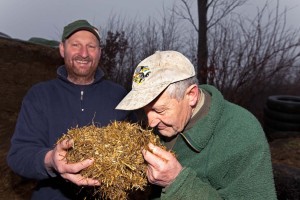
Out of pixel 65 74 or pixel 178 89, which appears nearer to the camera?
pixel 178 89

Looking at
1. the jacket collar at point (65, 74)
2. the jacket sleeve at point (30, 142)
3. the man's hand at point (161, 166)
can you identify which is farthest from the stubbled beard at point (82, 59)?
the man's hand at point (161, 166)

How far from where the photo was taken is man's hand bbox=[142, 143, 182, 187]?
2189 millimetres

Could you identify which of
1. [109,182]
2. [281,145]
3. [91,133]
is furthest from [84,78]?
[281,145]

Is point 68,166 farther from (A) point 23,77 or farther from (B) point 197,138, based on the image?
(A) point 23,77

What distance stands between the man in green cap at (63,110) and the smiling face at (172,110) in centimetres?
86

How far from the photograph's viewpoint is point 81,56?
11.0 feet

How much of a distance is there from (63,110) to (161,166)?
140 centimetres

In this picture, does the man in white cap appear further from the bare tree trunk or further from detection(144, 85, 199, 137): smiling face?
the bare tree trunk

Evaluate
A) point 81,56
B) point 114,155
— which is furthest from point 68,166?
point 81,56

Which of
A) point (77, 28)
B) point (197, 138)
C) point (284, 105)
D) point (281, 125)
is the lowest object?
point (281, 125)

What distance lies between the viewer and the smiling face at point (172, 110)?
2.35 meters

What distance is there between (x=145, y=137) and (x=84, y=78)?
131 cm

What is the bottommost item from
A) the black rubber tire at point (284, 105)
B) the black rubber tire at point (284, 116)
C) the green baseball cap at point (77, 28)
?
the black rubber tire at point (284, 116)

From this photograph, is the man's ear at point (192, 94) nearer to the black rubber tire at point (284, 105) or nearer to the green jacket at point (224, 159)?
the green jacket at point (224, 159)
